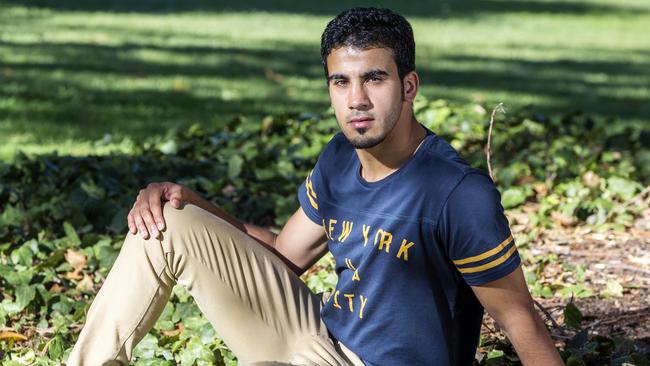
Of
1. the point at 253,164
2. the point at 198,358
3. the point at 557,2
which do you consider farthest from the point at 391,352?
the point at 557,2

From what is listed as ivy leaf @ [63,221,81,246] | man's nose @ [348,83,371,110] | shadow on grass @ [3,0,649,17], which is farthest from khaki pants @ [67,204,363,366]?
shadow on grass @ [3,0,649,17]

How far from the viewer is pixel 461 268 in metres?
2.92

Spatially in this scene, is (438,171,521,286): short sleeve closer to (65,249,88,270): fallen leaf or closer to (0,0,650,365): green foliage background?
(0,0,650,365): green foliage background

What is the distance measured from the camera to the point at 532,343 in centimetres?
288

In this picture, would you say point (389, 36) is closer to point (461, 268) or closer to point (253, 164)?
point (461, 268)

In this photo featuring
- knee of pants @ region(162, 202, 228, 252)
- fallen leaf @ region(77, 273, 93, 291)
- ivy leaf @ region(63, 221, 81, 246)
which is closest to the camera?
knee of pants @ region(162, 202, 228, 252)

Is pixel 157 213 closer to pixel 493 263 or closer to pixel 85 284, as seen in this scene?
pixel 493 263

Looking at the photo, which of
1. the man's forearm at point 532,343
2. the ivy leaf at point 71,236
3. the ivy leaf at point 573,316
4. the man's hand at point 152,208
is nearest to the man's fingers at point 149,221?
the man's hand at point 152,208

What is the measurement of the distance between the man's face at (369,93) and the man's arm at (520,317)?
494 mm

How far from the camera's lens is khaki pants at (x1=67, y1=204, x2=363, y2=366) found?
3.29 meters

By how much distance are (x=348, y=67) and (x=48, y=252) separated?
255cm

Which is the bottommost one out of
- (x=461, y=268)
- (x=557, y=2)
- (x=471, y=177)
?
(x=557, y=2)

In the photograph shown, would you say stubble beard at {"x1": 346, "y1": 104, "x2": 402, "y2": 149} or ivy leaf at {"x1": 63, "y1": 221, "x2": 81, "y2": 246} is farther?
ivy leaf at {"x1": 63, "y1": 221, "x2": 81, "y2": 246}

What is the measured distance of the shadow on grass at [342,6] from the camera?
583 inches
